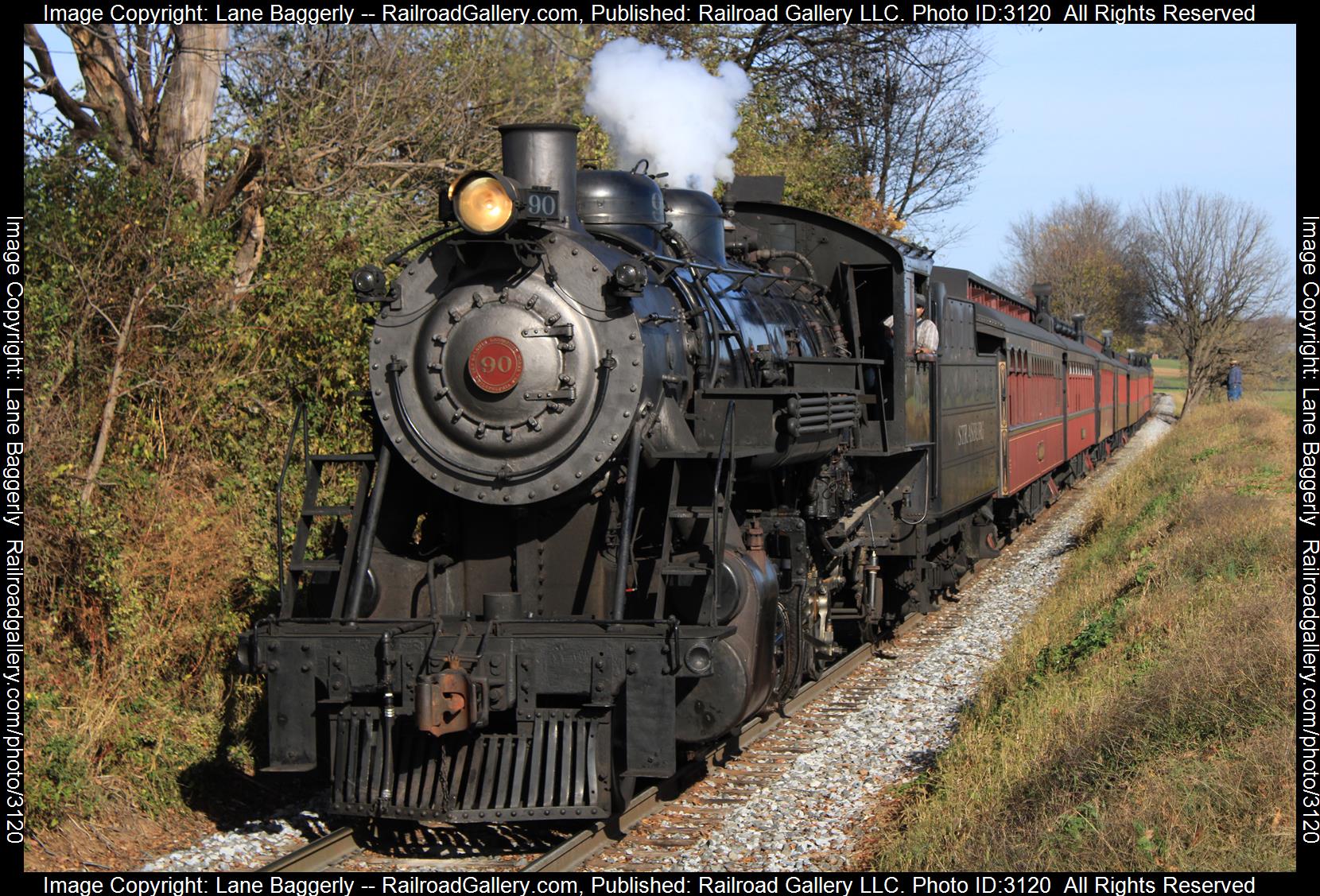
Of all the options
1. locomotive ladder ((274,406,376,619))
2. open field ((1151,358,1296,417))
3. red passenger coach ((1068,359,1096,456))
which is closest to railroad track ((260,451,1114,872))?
locomotive ladder ((274,406,376,619))

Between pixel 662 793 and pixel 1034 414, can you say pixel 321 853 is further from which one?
pixel 1034 414

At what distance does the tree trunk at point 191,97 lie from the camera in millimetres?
11039

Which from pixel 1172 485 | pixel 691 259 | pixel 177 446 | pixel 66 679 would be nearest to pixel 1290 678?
pixel 691 259

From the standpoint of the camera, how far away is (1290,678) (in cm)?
598

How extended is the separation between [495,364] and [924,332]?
15.7 ft

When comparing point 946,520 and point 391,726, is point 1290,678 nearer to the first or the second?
point 391,726

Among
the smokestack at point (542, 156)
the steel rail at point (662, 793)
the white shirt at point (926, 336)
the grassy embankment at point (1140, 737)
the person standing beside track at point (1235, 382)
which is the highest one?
the smokestack at point (542, 156)

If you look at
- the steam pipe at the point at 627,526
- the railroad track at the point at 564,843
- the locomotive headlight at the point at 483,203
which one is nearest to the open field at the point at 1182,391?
the railroad track at the point at 564,843

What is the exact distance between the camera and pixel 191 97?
11.1 metres

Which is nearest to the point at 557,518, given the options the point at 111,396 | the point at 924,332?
the point at 111,396

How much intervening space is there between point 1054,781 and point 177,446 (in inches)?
265

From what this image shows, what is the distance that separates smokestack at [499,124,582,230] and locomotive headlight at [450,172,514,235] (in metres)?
0.67

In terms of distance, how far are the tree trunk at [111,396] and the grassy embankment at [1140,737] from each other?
557 centimetres

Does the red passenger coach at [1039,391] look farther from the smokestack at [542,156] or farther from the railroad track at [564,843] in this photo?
the railroad track at [564,843]
